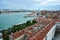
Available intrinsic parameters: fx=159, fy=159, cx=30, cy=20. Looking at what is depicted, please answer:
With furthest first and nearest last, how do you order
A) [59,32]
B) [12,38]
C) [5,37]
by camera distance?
[59,32]
[5,37]
[12,38]

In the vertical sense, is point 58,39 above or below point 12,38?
below

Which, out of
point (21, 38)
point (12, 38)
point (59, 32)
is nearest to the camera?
point (12, 38)

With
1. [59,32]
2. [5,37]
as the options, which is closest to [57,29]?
[59,32]

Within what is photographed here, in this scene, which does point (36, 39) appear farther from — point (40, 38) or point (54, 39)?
point (54, 39)

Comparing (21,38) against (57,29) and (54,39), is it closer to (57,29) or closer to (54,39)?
(54,39)

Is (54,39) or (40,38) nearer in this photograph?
(40,38)

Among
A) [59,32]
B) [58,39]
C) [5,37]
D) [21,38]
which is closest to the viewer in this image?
[21,38]

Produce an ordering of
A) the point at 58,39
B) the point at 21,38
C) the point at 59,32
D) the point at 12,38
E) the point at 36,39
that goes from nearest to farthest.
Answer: the point at 36,39
the point at 12,38
the point at 21,38
the point at 58,39
the point at 59,32

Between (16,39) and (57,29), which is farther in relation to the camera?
(57,29)

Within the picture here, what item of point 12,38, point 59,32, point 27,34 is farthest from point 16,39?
point 59,32
